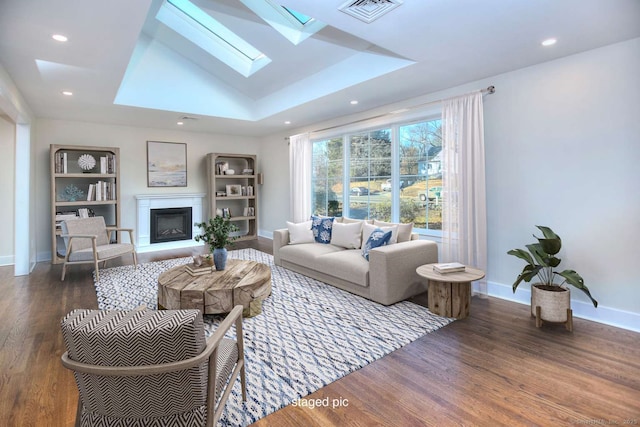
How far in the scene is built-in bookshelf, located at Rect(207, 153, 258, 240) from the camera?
6797mm

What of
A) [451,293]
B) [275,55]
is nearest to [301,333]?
[451,293]

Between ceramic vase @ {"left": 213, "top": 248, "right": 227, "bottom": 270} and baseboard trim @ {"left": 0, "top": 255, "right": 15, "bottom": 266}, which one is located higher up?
ceramic vase @ {"left": 213, "top": 248, "right": 227, "bottom": 270}

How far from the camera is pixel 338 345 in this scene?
8.23 ft

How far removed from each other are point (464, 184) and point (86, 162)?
5.86 meters

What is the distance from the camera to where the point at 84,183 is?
575 cm

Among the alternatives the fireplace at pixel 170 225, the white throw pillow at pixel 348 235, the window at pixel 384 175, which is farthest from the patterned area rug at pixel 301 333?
the fireplace at pixel 170 225

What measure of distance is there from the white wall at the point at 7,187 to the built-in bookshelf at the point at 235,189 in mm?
3019

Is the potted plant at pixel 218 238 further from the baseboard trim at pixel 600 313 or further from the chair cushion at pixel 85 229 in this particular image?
the baseboard trim at pixel 600 313

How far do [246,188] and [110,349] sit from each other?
6.29m

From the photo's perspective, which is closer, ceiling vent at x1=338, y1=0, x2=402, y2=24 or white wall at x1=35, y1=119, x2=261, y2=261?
ceiling vent at x1=338, y1=0, x2=402, y2=24

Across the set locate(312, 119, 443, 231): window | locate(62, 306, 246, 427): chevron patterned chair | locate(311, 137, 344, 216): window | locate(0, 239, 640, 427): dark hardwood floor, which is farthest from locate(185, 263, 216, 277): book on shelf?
locate(311, 137, 344, 216): window

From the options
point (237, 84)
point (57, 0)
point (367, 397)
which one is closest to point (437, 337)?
point (367, 397)

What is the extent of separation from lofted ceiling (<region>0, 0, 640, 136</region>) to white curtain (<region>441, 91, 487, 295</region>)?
403 millimetres

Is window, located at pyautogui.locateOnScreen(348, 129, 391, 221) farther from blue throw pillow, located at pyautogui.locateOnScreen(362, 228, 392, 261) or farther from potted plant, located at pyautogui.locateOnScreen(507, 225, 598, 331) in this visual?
potted plant, located at pyautogui.locateOnScreen(507, 225, 598, 331)
